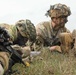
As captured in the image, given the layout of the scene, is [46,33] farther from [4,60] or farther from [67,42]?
[4,60]

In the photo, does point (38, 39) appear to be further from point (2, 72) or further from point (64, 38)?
point (2, 72)

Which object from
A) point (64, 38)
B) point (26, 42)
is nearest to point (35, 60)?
point (26, 42)

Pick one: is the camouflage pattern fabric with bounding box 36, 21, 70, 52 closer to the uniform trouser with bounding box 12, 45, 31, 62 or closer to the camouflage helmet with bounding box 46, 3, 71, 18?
the camouflage helmet with bounding box 46, 3, 71, 18

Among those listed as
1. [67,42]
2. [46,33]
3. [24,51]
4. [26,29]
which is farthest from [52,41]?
[24,51]

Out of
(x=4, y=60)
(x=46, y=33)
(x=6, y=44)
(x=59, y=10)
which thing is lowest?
(x=46, y=33)

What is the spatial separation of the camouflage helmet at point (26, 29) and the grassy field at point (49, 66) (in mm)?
596

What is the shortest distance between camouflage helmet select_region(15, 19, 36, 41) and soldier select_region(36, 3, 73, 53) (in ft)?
7.39

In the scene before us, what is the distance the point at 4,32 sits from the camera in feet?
22.7

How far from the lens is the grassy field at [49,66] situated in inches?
300

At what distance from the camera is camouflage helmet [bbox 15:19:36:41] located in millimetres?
8211

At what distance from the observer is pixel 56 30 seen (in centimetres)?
1125

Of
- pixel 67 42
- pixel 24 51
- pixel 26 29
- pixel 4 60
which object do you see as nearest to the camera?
pixel 4 60

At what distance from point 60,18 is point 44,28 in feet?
2.12

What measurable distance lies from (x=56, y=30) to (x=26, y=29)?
10.0 feet
